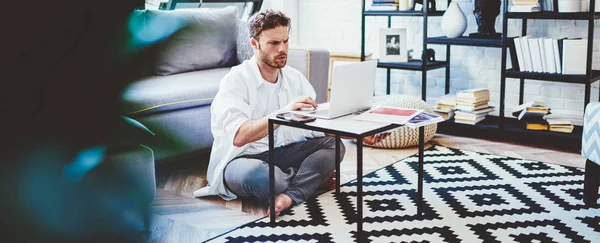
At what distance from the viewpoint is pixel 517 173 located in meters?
3.14

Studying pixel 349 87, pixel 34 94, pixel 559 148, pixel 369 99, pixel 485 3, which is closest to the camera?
pixel 34 94

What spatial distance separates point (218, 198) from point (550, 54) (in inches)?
80.2

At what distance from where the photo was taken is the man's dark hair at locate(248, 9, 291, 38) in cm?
246

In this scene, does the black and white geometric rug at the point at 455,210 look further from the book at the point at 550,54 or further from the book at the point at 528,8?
the book at the point at 528,8

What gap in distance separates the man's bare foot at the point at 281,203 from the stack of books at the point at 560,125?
5.99 ft

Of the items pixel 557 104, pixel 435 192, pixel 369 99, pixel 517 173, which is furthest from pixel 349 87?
pixel 557 104

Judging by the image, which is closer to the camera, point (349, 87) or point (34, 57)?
point (34, 57)

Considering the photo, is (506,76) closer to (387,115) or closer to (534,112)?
(534,112)

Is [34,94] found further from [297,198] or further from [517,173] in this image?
[517,173]

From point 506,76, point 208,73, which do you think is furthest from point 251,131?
point 506,76

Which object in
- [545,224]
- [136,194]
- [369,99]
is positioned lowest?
[545,224]

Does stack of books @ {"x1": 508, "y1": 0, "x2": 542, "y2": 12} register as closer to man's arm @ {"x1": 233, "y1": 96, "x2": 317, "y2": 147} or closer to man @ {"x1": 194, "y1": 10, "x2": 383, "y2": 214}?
man @ {"x1": 194, "y1": 10, "x2": 383, "y2": 214}

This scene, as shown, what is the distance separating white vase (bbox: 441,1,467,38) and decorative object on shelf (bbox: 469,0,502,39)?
8 cm

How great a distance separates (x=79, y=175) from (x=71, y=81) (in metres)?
0.04
